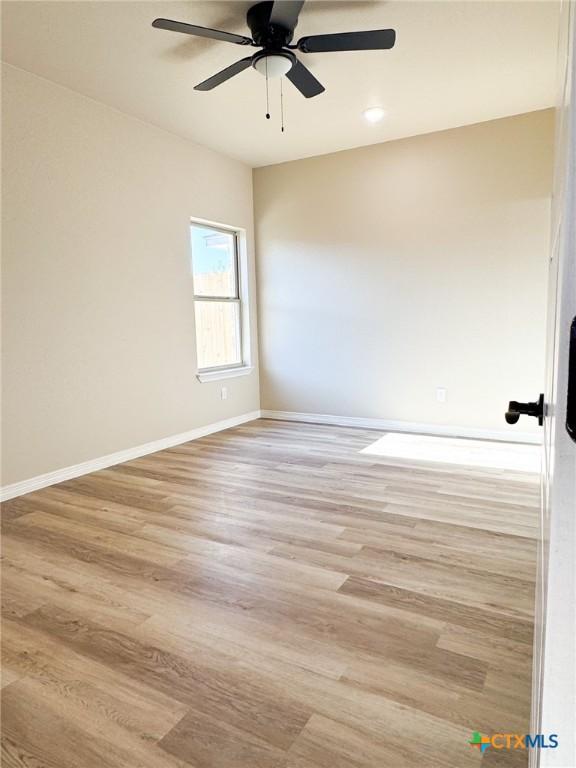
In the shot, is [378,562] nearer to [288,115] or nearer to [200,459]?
[200,459]

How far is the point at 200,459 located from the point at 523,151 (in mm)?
3631

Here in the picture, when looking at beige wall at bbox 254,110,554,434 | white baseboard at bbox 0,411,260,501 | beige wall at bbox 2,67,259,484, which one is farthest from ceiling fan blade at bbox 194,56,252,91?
white baseboard at bbox 0,411,260,501

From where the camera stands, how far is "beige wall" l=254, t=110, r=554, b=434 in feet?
12.6

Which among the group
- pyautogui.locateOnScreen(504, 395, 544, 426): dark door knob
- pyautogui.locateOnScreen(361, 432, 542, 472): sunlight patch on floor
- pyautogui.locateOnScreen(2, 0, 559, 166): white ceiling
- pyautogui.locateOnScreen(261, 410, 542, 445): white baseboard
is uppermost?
pyautogui.locateOnScreen(2, 0, 559, 166): white ceiling

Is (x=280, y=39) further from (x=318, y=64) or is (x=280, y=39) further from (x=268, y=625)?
(x=268, y=625)

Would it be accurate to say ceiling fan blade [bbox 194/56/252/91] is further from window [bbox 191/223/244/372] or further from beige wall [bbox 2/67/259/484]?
window [bbox 191/223/244/372]

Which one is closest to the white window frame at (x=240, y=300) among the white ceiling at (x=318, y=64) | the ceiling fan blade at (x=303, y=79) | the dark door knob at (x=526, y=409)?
the white ceiling at (x=318, y=64)

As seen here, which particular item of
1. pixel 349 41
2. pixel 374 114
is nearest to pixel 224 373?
pixel 374 114

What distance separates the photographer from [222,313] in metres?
4.89

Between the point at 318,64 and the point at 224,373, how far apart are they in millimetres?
2793

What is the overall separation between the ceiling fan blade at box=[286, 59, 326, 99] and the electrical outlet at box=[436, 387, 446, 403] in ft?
8.78

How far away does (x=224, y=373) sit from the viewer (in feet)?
15.6

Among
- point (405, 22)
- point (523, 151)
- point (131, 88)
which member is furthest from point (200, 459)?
point (523, 151)

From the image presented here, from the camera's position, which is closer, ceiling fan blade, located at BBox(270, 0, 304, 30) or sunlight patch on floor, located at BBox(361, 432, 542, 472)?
ceiling fan blade, located at BBox(270, 0, 304, 30)
